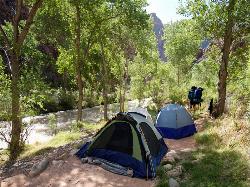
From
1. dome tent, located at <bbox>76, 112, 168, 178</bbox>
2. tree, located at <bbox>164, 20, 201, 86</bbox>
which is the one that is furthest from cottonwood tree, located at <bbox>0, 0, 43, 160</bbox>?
tree, located at <bbox>164, 20, 201, 86</bbox>

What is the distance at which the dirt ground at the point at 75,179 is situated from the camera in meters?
9.59

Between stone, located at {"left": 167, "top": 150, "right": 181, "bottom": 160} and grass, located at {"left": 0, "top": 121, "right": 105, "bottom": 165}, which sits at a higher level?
stone, located at {"left": 167, "top": 150, "right": 181, "bottom": 160}

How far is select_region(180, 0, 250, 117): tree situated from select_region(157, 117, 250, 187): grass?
4395mm

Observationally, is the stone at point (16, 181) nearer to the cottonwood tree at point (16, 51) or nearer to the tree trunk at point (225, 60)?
the cottonwood tree at point (16, 51)

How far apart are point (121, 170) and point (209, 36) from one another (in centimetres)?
955

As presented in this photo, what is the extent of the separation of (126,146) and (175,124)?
5.47 metres

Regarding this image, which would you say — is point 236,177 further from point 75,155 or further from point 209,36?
point 209,36

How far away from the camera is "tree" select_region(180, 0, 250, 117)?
15492 mm

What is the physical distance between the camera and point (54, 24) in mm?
25391

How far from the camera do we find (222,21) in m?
16.2

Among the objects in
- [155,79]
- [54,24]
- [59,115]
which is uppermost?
[54,24]

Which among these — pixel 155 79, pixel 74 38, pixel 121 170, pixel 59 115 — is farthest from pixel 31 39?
pixel 155 79

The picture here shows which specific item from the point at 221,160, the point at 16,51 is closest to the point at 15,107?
the point at 16,51

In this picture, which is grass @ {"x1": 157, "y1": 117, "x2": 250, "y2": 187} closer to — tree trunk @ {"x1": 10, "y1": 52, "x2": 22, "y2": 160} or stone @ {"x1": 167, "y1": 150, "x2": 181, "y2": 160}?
stone @ {"x1": 167, "y1": 150, "x2": 181, "y2": 160}
